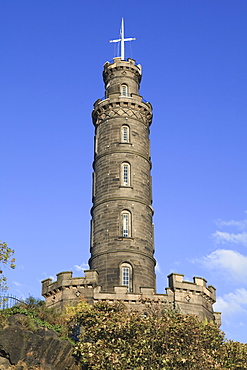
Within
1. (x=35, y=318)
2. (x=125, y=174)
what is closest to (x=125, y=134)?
(x=125, y=174)

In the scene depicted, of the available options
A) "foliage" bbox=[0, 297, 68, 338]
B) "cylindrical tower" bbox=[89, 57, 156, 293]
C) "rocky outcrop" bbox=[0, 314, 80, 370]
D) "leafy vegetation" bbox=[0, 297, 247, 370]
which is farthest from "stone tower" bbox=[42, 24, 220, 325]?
"rocky outcrop" bbox=[0, 314, 80, 370]

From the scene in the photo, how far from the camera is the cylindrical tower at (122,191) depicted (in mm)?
36625

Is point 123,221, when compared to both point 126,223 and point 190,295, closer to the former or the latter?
point 126,223

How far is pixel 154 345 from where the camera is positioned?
79.6 feet

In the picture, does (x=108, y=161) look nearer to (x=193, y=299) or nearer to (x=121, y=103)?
(x=121, y=103)

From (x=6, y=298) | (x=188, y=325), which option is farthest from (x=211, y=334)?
(x=6, y=298)

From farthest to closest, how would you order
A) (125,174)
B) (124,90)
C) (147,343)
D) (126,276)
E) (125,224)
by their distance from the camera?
(124,90) → (125,174) → (125,224) → (126,276) → (147,343)

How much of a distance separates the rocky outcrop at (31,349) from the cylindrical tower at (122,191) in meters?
9.52

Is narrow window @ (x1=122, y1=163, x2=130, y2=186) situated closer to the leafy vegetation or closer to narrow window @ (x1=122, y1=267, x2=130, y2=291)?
narrow window @ (x1=122, y1=267, x2=130, y2=291)

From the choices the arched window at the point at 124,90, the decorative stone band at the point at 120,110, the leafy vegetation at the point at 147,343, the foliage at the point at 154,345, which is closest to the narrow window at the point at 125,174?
the decorative stone band at the point at 120,110

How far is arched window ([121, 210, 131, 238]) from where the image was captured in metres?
37.8

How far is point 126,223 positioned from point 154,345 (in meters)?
14.8

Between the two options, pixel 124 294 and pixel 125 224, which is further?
pixel 125 224

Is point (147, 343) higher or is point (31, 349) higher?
point (147, 343)
